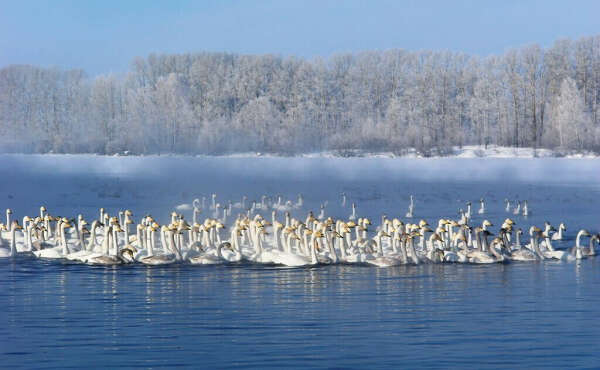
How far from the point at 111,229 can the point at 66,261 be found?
134cm

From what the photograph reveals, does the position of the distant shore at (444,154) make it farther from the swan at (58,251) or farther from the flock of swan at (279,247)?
the swan at (58,251)

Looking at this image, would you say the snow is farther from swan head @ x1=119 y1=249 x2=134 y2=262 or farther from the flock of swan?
swan head @ x1=119 y1=249 x2=134 y2=262

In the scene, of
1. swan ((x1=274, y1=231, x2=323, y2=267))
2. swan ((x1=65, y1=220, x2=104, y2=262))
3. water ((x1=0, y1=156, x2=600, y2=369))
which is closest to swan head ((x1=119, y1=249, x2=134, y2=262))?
swan ((x1=65, y1=220, x2=104, y2=262))

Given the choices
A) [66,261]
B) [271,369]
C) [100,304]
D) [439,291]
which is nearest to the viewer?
[271,369]

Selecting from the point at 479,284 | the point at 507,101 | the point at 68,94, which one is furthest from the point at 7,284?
the point at 68,94

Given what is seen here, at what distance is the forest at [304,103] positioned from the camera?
106188 mm

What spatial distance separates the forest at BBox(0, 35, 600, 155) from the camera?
4181 inches

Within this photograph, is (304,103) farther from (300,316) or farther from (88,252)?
(300,316)

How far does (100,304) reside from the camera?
16.3 metres

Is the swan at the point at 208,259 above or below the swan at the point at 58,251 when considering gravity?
below

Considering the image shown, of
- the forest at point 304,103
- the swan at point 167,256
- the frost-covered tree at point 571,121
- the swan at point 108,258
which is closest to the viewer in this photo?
the swan at point 108,258

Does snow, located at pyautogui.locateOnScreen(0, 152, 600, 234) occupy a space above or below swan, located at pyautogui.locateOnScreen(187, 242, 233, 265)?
above

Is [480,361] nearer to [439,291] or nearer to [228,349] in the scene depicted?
[228,349]

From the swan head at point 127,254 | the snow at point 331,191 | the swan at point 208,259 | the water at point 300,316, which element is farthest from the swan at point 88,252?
the snow at point 331,191
